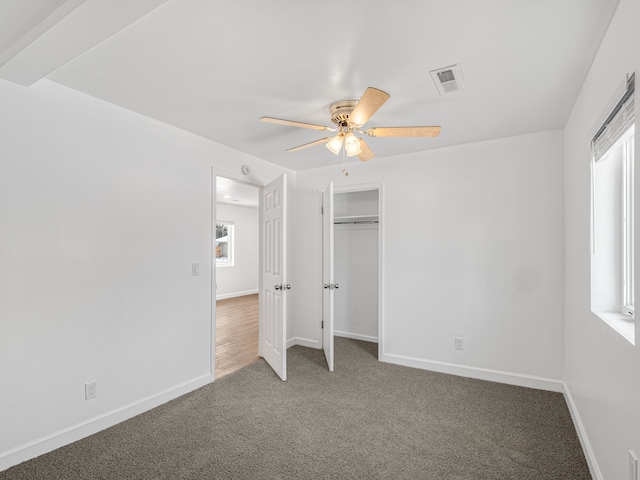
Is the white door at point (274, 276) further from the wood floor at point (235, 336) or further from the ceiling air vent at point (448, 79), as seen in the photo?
the ceiling air vent at point (448, 79)

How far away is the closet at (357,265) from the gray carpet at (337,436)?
1.64 metres

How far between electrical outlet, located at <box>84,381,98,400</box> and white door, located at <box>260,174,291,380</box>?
1.56 metres

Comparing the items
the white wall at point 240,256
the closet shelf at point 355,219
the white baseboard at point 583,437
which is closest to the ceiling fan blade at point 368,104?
the white baseboard at point 583,437

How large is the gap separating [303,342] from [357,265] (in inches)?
53.7

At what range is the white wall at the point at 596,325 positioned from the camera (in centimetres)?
140

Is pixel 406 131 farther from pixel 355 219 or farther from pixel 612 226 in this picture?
pixel 355 219

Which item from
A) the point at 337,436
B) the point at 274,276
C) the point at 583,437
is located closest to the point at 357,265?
the point at 274,276

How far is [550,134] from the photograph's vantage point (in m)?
3.17

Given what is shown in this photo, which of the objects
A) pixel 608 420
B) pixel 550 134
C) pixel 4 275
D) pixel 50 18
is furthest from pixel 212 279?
pixel 550 134

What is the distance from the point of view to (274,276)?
3.78 meters

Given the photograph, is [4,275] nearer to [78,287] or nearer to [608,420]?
[78,287]

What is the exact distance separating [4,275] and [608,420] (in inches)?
136

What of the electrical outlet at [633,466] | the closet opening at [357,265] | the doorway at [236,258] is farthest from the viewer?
the doorway at [236,258]

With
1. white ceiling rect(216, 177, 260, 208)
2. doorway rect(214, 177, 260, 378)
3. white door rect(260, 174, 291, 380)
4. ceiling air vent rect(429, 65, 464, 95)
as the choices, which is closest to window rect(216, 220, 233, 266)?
doorway rect(214, 177, 260, 378)
